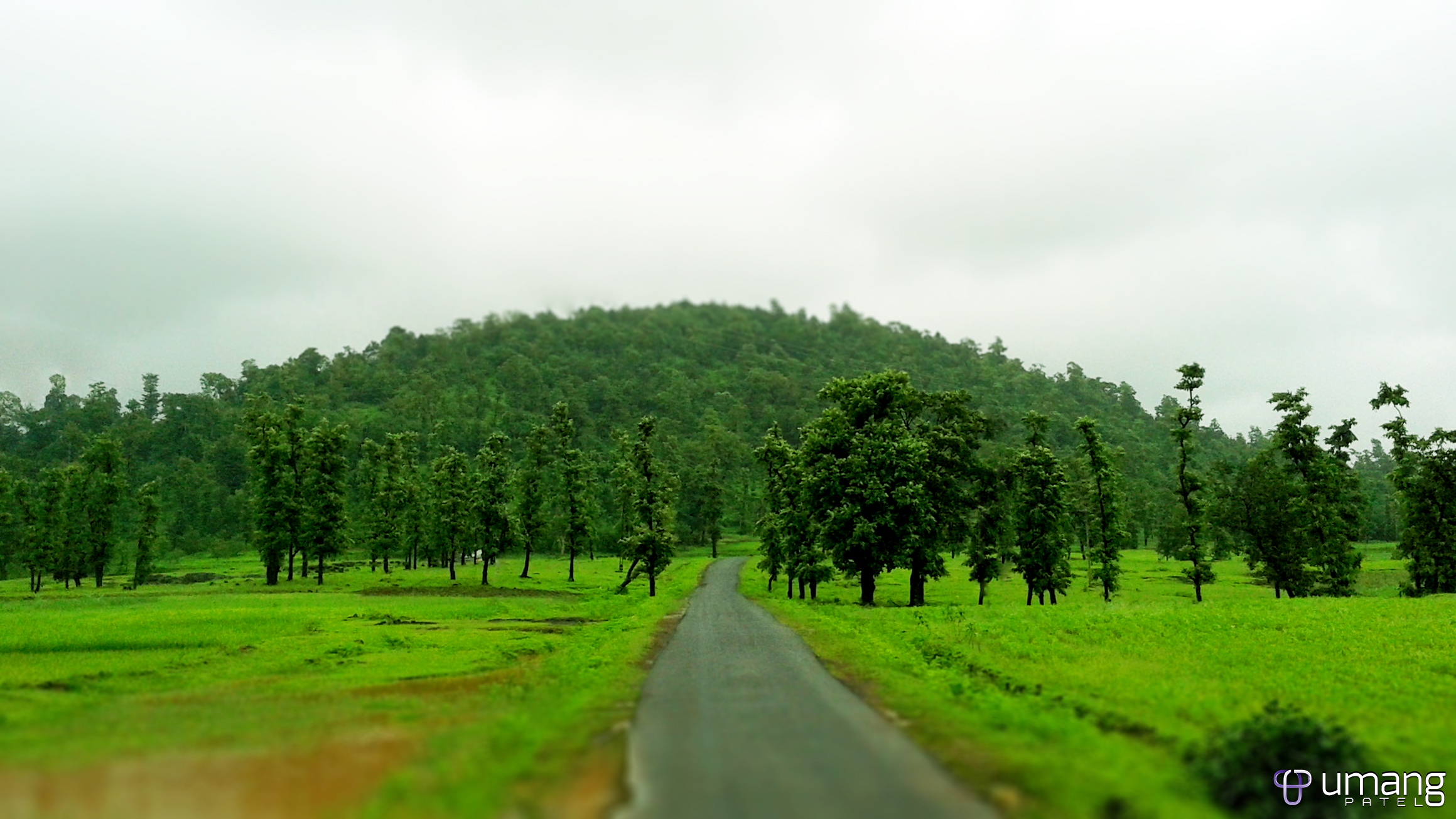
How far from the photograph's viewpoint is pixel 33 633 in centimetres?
3522

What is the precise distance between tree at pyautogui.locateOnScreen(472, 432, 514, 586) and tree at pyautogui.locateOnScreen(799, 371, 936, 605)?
38.0 meters

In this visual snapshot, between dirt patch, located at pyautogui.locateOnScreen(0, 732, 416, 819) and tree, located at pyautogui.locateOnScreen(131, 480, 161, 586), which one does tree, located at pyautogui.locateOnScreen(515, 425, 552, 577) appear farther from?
dirt patch, located at pyautogui.locateOnScreen(0, 732, 416, 819)

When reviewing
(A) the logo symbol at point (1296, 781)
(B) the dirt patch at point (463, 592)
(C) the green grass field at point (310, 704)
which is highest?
(A) the logo symbol at point (1296, 781)

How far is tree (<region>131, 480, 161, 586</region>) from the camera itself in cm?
8231

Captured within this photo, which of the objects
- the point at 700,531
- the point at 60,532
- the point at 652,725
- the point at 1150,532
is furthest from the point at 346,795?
the point at 1150,532

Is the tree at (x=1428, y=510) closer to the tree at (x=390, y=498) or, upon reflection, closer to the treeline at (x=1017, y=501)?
the treeline at (x=1017, y=501)

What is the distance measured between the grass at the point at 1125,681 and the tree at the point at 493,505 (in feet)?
140

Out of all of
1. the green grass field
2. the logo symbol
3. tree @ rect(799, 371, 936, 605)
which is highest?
tree @ rect(799, 371, 936, 605)

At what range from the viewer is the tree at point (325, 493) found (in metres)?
79.3

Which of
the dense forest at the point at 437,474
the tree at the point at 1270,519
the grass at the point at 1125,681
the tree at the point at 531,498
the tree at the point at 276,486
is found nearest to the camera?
the grass at the point at 1125,681

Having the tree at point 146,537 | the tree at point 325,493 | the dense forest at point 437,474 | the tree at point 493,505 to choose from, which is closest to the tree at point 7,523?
the dense forest at point 437,474

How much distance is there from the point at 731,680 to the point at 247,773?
12.4 meters

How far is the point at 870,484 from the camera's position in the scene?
53.7 m

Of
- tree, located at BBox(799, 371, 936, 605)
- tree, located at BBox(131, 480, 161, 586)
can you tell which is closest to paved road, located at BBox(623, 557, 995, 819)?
tree, located at BBox(799, 371, 936, 605)
